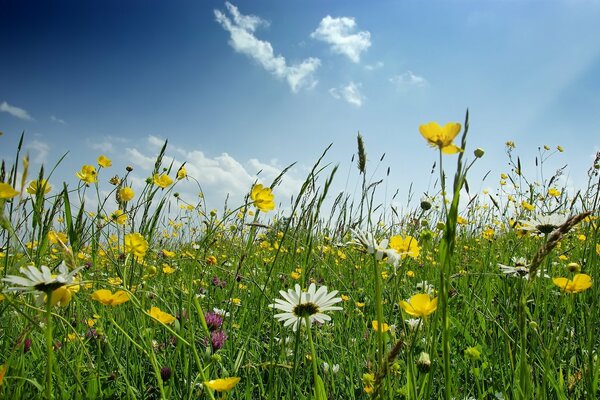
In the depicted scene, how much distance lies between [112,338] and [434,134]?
1593mm

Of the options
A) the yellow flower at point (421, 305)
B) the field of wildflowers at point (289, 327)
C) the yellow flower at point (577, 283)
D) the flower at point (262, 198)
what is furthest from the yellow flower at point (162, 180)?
the yellow flower at point (577, 283)

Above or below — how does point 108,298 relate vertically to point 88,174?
below

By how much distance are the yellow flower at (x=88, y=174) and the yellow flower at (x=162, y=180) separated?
364 millimetres

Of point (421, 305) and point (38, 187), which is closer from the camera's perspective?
point (421, 305)

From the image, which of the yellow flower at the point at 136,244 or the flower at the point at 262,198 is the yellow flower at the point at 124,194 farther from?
the flower at the point at 262,198

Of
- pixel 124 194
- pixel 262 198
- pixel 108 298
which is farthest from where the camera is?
pixel 124 194

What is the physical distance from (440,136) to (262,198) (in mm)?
634

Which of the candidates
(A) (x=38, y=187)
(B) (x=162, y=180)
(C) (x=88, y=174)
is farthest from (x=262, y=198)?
(C) (x=88, y=174)

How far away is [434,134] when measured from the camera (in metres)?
0.80

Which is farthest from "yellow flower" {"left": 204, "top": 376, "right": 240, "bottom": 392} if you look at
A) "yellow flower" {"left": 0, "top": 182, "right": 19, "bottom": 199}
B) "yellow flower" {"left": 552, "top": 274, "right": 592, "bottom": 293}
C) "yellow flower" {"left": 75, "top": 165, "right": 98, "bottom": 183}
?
"yellow flower" {"left": 75, "top": 165, "right": 98, "bottom": 183}

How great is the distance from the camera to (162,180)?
201 cm

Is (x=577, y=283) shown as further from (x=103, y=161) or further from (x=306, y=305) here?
(x=103, y=161)

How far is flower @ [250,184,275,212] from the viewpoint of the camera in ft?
4.22

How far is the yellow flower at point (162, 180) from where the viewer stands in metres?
1.97
